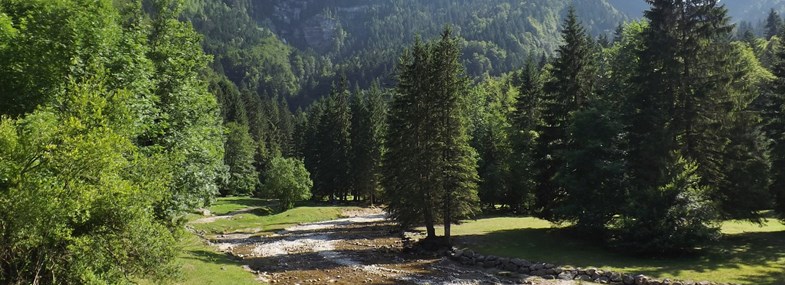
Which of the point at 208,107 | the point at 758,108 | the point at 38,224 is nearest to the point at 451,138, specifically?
the point at 208,107

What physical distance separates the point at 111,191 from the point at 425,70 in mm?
27785

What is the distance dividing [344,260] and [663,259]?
2013 centimetres

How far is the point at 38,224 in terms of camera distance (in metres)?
10.4

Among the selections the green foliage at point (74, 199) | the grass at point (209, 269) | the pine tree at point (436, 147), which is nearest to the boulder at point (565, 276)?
the pine tree at point (436, 147)

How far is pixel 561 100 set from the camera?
40.9m

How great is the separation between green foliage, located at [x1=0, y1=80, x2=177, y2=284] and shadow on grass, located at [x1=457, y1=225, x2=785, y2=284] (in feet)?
76.8

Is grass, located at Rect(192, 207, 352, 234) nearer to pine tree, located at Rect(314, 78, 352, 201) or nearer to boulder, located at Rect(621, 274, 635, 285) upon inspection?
pine tree, located at Rect(314, 78, 352, 201)

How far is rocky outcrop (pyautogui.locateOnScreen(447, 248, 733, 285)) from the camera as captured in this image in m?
23.3

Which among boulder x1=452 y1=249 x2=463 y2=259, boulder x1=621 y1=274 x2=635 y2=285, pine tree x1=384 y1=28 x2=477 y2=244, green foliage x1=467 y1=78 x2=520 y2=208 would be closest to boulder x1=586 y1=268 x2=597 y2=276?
boulder x1=621 y1=274 x2=635 y2=285

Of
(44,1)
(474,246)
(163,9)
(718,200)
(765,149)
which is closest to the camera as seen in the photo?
(44,1)

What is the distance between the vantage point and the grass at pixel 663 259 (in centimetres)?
2348

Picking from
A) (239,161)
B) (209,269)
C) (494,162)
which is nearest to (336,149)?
(239,161)

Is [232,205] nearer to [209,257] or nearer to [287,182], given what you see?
[287,182]

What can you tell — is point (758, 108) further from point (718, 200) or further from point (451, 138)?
point (451, 138)
